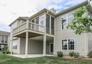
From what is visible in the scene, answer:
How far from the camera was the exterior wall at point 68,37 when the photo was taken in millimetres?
18578

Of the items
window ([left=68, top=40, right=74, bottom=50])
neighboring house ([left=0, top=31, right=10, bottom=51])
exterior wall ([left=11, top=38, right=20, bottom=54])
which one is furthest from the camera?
neighboring house ([left=0, top=31, right=10, bottom=51])

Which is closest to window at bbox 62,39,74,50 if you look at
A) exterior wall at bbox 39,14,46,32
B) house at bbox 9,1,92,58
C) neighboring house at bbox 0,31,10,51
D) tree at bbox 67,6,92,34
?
house at bbox 9,1,92,58

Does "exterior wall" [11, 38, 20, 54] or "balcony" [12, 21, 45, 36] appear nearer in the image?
"balcony" [12, 21, 45, 36]

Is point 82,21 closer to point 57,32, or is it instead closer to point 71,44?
point 71,44

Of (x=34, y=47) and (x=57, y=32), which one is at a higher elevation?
(x=57, y=32)

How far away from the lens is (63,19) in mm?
22078

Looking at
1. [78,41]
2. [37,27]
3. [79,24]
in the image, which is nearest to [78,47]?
[78,41]

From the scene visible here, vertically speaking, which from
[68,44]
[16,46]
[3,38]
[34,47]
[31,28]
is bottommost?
[34,47]

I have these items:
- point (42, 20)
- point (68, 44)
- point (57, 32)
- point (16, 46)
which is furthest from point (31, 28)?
point (16, 46)

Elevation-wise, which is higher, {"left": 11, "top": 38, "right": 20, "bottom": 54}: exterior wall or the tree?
the tree

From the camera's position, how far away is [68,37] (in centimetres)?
2084

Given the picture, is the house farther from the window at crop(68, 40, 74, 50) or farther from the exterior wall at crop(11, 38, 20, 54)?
the exterior wall at crop(11, 38, 20, 54)

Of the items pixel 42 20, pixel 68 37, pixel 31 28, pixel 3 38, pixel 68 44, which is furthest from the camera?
pixel 3 38

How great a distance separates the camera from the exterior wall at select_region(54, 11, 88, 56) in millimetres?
18578
